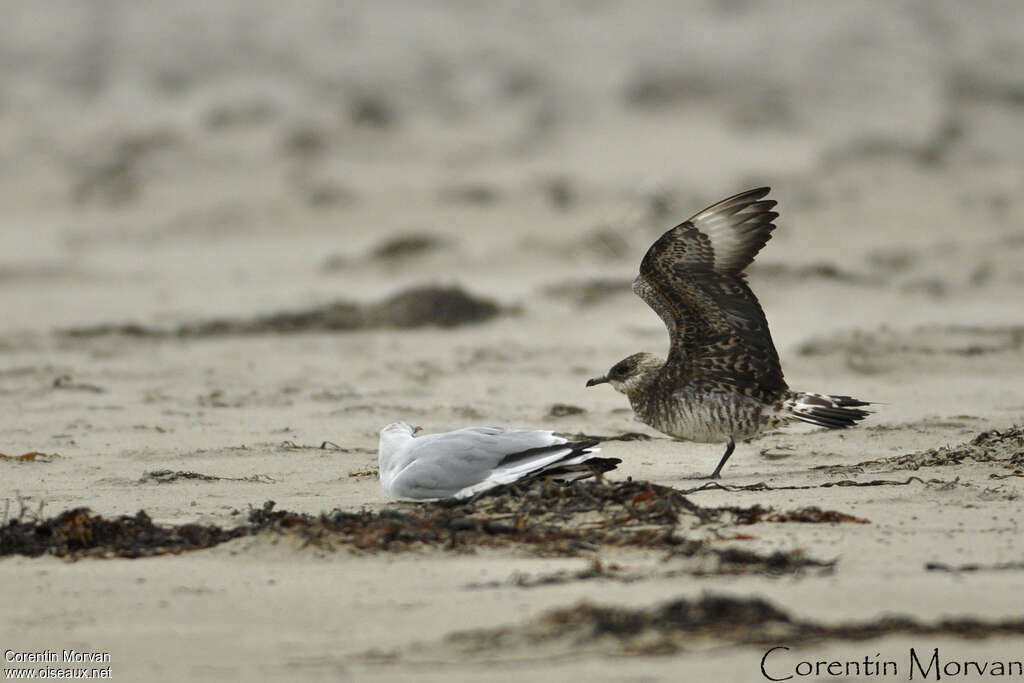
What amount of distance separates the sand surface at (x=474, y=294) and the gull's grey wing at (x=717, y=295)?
0.47m

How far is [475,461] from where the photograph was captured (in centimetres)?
549

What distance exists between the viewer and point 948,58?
A: 73.7ft

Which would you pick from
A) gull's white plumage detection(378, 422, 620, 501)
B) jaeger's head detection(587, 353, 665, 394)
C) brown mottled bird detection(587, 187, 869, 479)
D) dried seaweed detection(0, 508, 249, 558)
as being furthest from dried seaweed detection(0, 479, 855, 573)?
jaeger's head detection(587, 353, 665, 394)

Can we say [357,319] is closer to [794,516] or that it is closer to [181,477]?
[181,477]

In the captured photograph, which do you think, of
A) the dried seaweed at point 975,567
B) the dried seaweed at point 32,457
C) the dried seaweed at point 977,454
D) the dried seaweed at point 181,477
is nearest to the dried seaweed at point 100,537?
the dried seaweed at point 181,477

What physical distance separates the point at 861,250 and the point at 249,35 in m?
15.6

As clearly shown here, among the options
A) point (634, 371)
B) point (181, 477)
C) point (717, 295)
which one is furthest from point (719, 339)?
point (181, 477)

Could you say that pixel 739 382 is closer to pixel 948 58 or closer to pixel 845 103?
pixel 845 103

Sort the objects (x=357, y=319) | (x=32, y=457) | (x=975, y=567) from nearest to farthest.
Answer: (x=975, y=567) < (x=32, y=457) < (x=357, y=319)

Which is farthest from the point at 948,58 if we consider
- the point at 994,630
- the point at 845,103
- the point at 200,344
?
the point at 994,630

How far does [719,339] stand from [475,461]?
1.56 m

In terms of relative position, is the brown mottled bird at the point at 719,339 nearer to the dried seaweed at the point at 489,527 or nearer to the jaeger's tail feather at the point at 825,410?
the jaeger's tail feather at the point at 825,410

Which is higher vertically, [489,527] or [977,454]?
[977,454]

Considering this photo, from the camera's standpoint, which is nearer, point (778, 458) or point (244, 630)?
point (244, 630)
